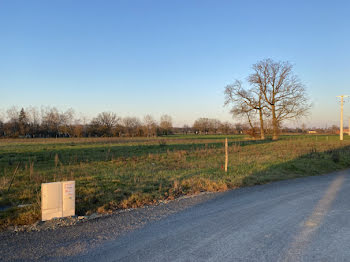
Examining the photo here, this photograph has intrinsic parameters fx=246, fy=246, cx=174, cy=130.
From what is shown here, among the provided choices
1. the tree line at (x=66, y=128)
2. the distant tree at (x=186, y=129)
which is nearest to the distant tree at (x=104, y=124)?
the tree line at (x=66, y=128)

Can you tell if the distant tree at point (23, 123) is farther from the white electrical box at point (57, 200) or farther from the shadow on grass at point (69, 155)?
the white electrical box at point (57, 200)

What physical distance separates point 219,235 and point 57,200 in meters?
3.68

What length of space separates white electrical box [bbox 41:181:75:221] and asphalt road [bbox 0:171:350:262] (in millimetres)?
791

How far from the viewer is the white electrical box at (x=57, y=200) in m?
5.46

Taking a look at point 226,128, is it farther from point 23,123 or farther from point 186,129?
point 23,123

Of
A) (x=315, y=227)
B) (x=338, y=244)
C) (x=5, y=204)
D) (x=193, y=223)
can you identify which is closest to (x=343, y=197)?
(x=315, y=227)

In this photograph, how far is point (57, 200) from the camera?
5.61m

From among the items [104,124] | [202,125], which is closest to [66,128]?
[104,124]

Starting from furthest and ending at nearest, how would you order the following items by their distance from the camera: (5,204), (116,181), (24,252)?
1. (116,181)
2. (5,204)
3. (24,252)

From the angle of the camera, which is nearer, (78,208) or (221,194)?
(78,208)

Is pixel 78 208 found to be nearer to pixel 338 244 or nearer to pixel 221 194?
pixel 221 194

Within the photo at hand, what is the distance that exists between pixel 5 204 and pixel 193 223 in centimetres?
541

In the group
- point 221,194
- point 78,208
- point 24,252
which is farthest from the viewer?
point 221,194

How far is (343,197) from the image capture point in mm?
7309
